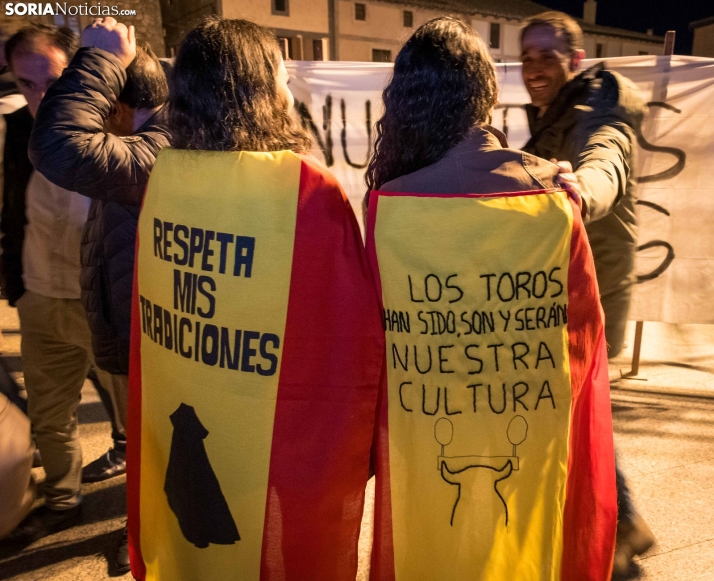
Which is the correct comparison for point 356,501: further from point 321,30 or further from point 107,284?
point 321,30

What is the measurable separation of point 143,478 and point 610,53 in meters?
37.3

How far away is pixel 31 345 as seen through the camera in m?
2.40

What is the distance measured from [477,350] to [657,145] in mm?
3069

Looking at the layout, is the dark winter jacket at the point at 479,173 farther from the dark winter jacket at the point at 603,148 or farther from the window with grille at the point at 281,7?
the window with grille at the point at 281,7

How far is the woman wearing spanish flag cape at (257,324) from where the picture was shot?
1300 mm

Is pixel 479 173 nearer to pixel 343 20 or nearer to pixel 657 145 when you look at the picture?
pixel 657 145

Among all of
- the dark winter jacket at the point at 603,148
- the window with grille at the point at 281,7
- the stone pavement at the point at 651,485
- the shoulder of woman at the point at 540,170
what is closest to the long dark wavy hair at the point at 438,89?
the shoulder of woman at the point at 540,170

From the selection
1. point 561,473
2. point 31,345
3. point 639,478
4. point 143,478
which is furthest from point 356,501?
point 639,478

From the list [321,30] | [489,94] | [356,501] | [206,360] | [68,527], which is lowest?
[68,527]

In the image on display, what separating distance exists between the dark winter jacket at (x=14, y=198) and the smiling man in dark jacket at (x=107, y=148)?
→ 1.92 ft

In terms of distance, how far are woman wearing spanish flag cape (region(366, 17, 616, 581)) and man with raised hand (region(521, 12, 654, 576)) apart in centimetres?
60

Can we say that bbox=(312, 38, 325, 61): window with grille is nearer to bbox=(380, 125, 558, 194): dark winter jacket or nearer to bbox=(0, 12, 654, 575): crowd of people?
bbox=(0, 12, 654, 575): crowd of people

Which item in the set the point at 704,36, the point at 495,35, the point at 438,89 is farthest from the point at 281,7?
the point at 438,89

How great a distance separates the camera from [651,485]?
265cm
